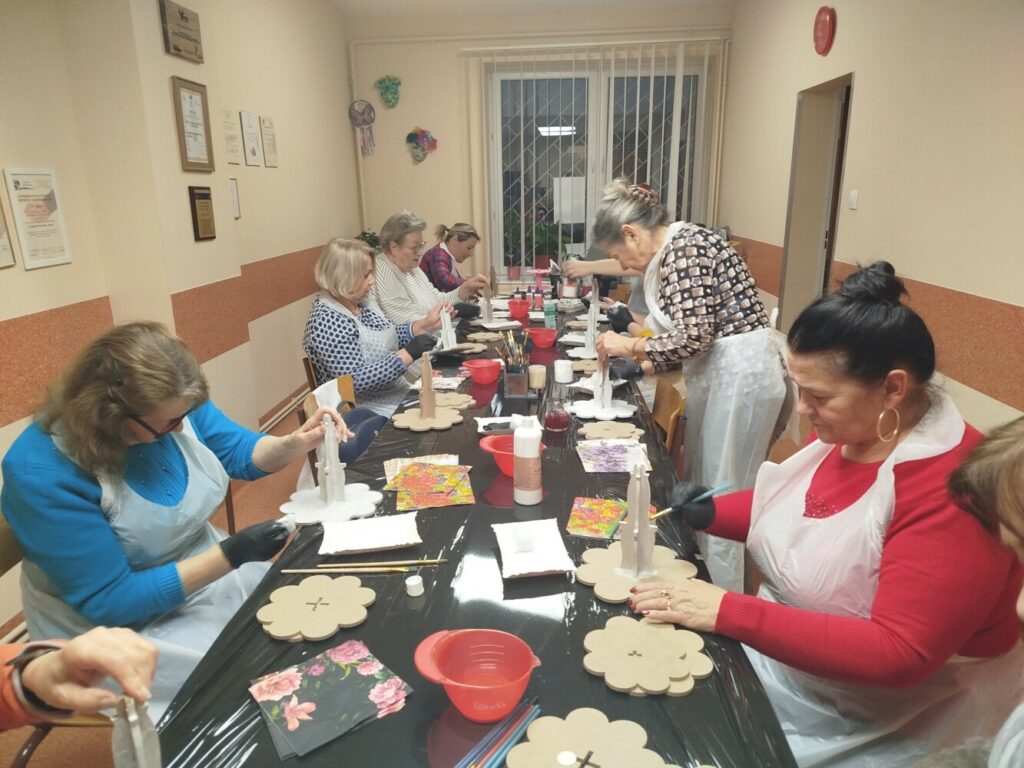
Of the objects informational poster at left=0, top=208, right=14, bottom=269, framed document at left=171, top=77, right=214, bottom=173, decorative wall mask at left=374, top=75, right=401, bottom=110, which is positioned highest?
decorative wall mask at left=374, top=75, right=401, bottom=110

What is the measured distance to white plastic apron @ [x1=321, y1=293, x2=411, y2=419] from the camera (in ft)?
8.64

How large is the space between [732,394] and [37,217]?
2652 mm

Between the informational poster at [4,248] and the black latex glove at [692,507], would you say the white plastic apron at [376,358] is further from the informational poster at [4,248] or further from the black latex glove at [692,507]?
the black latex glove at [692,507]

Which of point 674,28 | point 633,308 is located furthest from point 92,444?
point 674,28

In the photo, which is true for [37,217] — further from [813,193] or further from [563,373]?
[813,193]

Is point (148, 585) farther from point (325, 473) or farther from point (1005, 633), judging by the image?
point (1005, 633)

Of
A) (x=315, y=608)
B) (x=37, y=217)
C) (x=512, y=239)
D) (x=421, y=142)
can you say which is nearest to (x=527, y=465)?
(x=315, y=608)

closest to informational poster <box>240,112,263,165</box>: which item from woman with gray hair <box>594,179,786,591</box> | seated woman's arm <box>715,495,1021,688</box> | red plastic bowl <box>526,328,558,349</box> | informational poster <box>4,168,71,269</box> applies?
informational poster <box>4,168,71,269</box>

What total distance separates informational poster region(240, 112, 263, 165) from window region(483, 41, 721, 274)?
94.5 inches

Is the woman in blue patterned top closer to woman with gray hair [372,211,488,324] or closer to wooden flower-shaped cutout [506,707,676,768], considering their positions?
woman with gray hair [372,211,488,324]

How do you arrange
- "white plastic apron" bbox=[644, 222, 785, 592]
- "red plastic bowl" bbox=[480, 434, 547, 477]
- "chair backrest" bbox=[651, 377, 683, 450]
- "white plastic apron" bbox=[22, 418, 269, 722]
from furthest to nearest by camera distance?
1. "white plastic apron" bbox=[644, 222, 785, 592]
2. "chair backrest" bbox=[651, 377, 683, 450]
3. "red plastic bowl" bbox=[480, 434, 547, 477]
4. "white plastic apron" bbox=[22, 418, 269, 722]

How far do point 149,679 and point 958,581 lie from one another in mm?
1097

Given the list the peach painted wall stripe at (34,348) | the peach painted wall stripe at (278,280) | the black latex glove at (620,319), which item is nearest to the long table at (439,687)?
the peach painted wall stripe at (34,348)

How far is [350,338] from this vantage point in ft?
8.52
